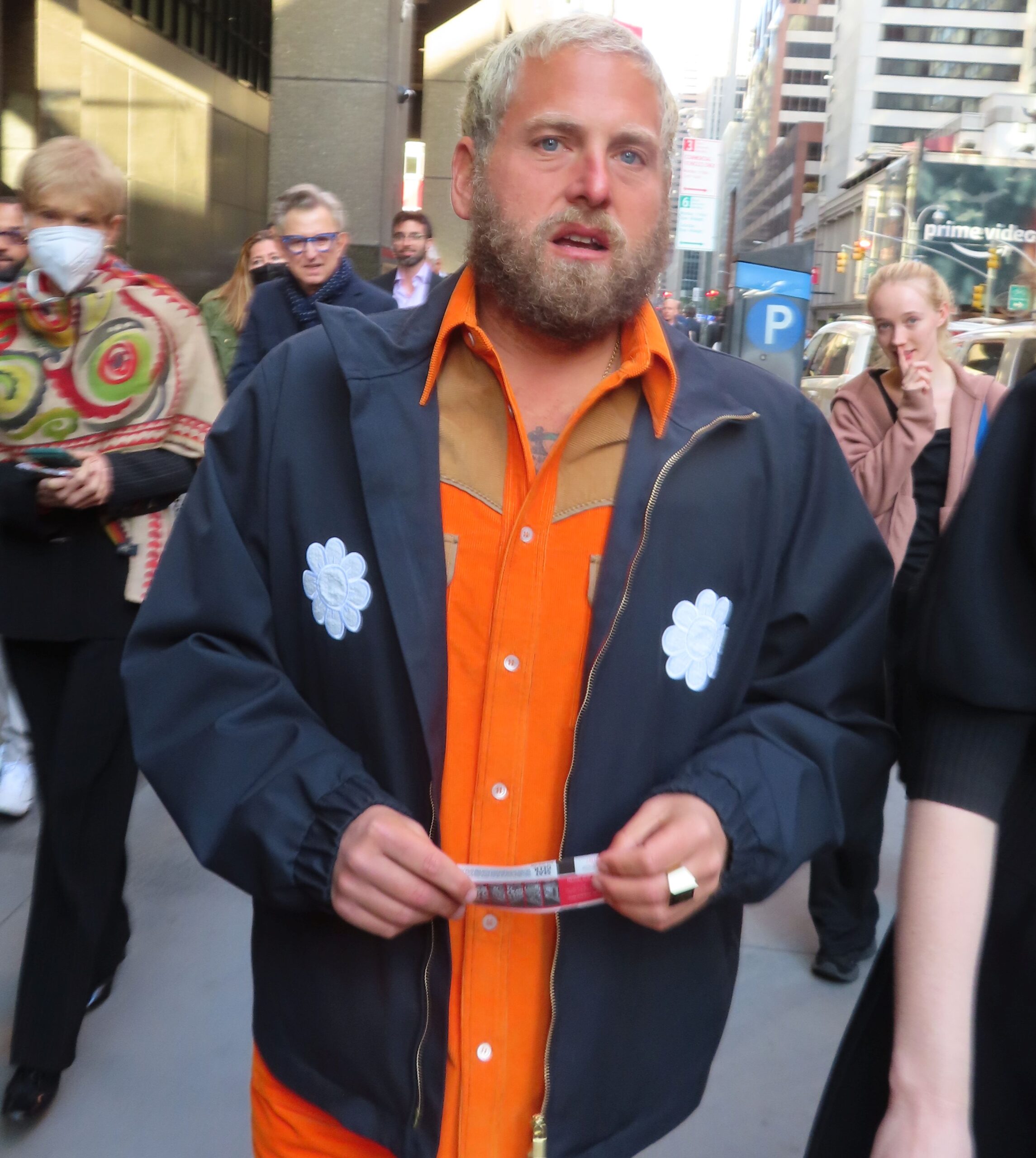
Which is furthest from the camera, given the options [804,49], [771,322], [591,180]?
[804,49]

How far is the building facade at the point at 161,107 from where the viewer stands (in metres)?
14.6

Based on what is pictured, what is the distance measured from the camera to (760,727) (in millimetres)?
A: 1809

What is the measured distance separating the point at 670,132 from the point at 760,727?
2.96ft

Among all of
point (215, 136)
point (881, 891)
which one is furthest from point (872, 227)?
point (881, 891)

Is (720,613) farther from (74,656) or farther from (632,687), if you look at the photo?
(74,656)

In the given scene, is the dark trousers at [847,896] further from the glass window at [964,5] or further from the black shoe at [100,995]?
the glass window at [964,5]

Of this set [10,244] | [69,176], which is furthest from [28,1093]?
[10,244]

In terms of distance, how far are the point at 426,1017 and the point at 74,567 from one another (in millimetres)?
1888

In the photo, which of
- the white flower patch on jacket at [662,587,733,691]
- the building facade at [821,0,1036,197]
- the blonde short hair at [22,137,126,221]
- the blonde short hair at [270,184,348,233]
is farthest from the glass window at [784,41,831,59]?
the white flower patch on jacket at [662,587,733,691]

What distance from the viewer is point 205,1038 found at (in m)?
3.85

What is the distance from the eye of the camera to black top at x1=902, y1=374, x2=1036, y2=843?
1.51 metres

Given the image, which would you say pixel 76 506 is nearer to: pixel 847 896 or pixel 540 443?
pixel 540 443

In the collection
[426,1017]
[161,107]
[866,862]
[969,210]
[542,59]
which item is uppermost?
[969,210]

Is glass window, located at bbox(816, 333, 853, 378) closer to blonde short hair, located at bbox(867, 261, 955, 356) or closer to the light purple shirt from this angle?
the light purple shirt
